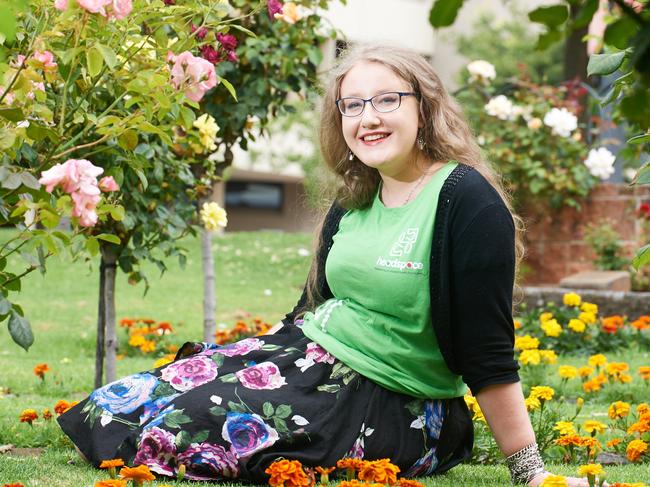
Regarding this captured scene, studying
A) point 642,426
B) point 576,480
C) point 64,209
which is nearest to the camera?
point 64,209

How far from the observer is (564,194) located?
922 centimetres

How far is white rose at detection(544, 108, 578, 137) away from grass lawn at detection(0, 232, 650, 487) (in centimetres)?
293

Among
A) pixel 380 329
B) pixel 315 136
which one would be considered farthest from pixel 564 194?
pixel 380 329

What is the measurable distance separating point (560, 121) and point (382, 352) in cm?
650

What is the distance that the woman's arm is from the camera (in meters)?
2.58

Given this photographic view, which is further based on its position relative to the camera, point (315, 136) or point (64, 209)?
point (315, 136)

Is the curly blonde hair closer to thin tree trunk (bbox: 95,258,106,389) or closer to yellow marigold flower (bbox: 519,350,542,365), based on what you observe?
yellow marigold flower (bbox: 519,350,542,365)

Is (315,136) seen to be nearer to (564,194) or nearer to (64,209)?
(64,209)

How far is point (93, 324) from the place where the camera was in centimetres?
813

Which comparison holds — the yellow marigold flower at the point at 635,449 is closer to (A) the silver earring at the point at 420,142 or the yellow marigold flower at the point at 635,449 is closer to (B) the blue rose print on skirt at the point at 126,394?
(A) the silver earring at the point at 420,142

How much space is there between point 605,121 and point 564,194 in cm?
112

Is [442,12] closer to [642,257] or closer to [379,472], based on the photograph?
[379,472]

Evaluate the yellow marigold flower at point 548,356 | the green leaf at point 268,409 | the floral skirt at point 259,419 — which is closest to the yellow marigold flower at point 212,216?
the floral skirt at point 259,419

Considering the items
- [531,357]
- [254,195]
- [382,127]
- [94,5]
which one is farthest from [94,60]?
[254,195]
